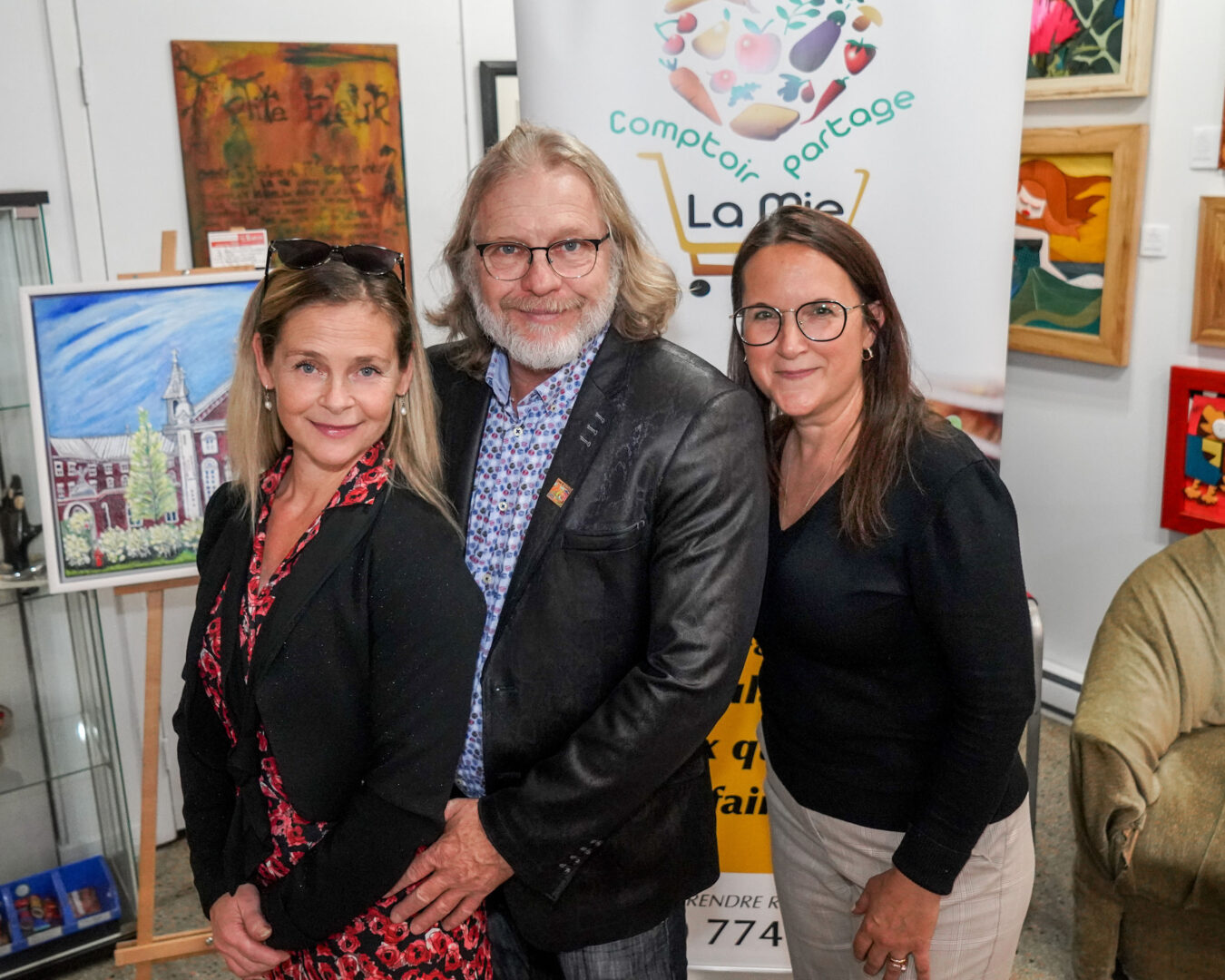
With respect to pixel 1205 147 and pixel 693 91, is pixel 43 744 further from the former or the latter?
pixel 1205 147

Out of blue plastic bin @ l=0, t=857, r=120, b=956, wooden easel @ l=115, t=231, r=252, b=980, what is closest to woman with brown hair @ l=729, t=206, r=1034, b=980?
wooden easel @ l=115, t=231, r=252, b=980

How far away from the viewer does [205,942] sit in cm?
258

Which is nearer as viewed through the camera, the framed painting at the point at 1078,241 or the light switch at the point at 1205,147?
the light switch at the point at 1205,147

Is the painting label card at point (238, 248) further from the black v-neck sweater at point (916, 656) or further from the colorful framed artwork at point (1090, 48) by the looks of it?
the colorful framed artwork at point (1090, 48)

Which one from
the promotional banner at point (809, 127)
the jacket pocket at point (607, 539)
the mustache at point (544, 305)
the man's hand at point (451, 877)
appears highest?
the promotional banner at point (809, 127)

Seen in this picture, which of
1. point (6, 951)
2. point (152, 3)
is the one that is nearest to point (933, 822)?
point (6, 951)

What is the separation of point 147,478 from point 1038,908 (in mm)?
2458

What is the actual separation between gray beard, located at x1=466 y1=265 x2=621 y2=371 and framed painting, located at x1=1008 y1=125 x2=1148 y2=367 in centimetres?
243

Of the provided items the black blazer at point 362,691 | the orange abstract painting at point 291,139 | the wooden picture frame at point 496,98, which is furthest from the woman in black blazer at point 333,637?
the wooden picture frame at point 496,98

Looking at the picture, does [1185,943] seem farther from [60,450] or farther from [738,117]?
[60,450]

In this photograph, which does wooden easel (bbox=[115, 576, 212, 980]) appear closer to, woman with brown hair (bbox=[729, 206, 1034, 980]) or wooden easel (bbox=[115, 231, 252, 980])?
wooden easel (bbox=[115, 231, 252, 980])

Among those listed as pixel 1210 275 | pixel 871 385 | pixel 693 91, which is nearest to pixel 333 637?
pixel 871 385

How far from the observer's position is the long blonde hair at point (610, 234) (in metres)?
1.61

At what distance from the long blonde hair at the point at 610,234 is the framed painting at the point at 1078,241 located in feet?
7.65
